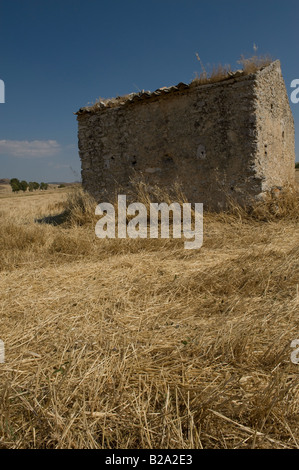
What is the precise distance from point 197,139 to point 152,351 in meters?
5.22

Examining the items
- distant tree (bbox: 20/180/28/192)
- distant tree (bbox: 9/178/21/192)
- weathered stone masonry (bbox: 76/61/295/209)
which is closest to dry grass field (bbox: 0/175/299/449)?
weathered stone masonry (bbox: 76/61/295/209)

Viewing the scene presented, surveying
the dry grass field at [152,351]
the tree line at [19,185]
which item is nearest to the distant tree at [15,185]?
the tree line at [19,185]

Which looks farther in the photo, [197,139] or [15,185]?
[15,185]

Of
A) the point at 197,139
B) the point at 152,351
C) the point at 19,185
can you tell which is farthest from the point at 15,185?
the point at 152,351

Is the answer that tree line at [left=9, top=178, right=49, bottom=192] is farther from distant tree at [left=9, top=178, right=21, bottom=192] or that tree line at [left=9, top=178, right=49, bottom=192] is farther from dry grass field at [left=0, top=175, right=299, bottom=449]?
dry grass field at [left=0, top=175, right=299, bottom=449]

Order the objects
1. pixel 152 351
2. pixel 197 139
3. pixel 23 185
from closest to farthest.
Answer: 1. pixel 152 351
2. pixel 197 139
3. pixel 23 185

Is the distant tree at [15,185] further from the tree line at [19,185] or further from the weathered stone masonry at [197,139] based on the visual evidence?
the weathered stone masonry at [197,139]

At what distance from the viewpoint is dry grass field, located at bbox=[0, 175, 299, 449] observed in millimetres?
1438

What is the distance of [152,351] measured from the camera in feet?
6.60

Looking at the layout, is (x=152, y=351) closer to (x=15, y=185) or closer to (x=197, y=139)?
(x=197, y=139)

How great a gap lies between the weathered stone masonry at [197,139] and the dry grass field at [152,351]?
96.8 inches

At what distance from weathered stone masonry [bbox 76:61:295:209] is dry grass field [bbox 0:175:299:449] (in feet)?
8.07

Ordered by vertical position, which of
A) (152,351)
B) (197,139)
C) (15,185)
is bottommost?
(152,351)

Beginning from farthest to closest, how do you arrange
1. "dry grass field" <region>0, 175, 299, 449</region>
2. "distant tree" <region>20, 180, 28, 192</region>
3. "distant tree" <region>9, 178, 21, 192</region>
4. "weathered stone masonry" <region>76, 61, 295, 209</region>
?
"distant tree" <region>20, 180, 28, 192</region> → "distant tree" <region>9, 178, 21, 192</region> → "weathered stone masonry" <region>76, 61, 295, 209</region> → "dry grass field" <region>0, 175, 299, 449</region>
